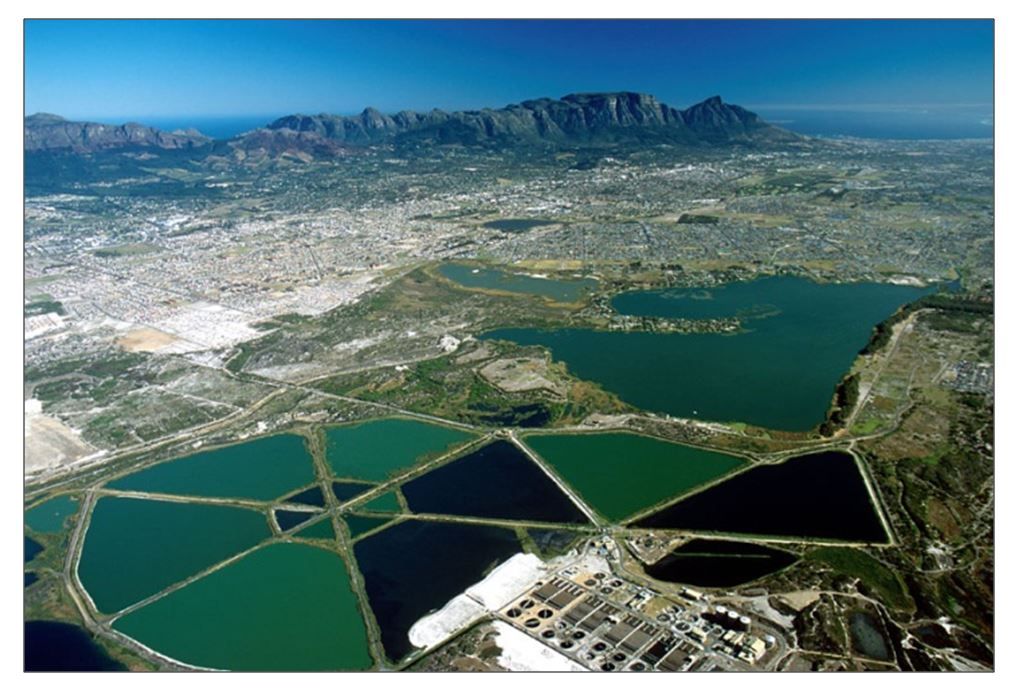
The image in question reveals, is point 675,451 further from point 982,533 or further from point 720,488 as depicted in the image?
point 982,533

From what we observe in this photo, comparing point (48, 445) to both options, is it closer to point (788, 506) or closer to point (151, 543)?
point (151, 543)

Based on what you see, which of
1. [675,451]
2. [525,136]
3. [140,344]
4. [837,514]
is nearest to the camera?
[837,514]

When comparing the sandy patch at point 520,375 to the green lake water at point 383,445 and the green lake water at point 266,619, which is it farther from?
the green lake water at point 266,619

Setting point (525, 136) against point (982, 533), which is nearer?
point (982, 533)

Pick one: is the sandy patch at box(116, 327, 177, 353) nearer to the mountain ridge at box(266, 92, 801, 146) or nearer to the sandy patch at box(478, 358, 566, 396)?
the sandy patch at box(478, 358, 566, 396)

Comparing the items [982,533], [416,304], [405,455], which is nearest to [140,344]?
[416,304]

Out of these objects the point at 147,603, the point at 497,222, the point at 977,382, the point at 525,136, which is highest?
the point at 525,136

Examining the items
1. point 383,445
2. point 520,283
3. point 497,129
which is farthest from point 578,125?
point 383,445

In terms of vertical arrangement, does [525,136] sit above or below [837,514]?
above
